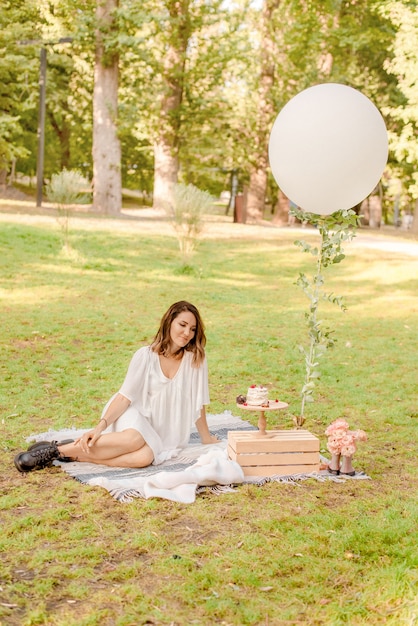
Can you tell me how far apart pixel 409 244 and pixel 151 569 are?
61.9 feet

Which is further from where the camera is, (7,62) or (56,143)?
(56,143)

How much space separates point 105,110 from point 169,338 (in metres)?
16.6

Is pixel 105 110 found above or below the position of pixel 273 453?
above

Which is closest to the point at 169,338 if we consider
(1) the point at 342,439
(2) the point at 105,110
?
(1) the point at 342,439

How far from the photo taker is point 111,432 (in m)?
5.36

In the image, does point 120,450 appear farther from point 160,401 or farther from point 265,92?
point 265,92

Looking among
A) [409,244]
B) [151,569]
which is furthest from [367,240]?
[151,569]

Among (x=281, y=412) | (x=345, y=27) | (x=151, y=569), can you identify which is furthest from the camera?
(x=345, y=27)

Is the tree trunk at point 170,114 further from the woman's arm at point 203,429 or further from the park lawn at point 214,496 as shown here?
the woman's arm at point 203,429

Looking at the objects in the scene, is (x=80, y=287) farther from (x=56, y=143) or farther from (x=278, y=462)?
(x=56, y=143)

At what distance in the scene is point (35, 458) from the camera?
5.21 m

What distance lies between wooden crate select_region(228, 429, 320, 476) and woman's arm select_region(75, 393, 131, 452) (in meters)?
0.78

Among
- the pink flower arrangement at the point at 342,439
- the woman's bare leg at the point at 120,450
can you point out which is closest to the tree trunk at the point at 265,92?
the pink flower arrangement at the point at 342,439

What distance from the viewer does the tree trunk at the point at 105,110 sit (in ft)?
68.0
